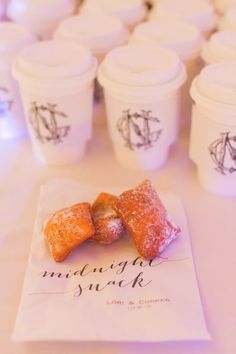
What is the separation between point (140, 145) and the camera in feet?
2.28

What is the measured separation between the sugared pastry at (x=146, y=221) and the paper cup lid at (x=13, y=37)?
1.24ft

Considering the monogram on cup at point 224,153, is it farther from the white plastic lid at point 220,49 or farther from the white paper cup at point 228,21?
the white paper cup at point 228,21

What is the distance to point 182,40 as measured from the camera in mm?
728

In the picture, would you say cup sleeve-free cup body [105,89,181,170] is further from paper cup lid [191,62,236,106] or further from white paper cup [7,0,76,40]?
white paper cup [7,0,76,40]

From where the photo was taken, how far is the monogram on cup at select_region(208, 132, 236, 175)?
0.60 meters

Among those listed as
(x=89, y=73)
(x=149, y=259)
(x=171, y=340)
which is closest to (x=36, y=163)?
(x=89, y=73)

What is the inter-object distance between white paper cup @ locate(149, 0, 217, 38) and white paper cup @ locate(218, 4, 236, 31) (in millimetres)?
23

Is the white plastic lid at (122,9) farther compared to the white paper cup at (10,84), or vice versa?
the white plastic lid at (122,9)

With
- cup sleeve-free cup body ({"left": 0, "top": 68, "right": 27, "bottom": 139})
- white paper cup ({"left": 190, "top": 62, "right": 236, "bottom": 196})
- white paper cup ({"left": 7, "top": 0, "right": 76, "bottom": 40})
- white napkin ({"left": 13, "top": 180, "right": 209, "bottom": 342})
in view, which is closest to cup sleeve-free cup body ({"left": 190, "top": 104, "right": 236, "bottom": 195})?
white paper cup ({"left": 190, "top": 62, "right": 236, "bottom": 196})

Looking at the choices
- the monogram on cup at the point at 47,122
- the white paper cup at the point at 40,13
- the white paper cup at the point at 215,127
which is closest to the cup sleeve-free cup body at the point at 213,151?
the white paper cup at the point at 215,127

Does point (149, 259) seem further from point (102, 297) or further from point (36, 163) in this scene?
point (36, 163)

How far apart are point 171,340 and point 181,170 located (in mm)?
354

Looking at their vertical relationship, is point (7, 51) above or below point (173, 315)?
above

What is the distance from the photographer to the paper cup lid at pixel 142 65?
0.62 m
